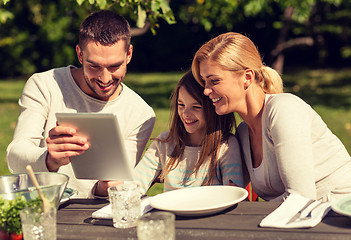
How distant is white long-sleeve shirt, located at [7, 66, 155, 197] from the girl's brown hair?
278 millimetres

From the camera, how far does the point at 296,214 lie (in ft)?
7.27

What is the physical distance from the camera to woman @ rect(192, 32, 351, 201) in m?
2.71

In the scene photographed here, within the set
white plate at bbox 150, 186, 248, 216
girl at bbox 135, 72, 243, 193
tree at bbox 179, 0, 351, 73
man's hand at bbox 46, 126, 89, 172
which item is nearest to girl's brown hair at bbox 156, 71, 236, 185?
girl at bbox 135, 72, 243, 193

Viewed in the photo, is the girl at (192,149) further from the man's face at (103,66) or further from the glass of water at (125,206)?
the glass of water at (125,206)

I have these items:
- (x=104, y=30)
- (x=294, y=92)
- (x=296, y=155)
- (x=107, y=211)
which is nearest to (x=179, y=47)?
(x=294, y=92)

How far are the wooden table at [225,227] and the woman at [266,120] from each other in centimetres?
44

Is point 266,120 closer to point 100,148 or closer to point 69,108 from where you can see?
point 100,148

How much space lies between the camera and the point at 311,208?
2246mm

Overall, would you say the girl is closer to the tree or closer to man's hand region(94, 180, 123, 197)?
man's hand region(94, 180, 123, 197)

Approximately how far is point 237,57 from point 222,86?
0.19 meters

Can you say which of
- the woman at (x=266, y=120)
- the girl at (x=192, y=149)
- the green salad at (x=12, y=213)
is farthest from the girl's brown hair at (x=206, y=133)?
the green salad at (x=12, y=213)

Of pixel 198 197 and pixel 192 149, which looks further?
pixel 192 149

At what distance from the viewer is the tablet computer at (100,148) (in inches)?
91.7

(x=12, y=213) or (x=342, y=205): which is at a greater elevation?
(x=12, y=213)
